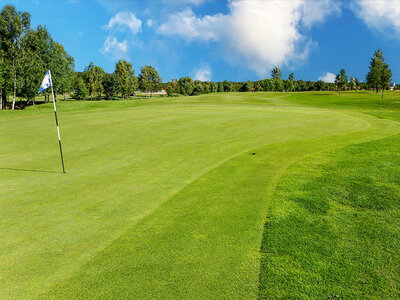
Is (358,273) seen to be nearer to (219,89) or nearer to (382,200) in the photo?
(382,200)

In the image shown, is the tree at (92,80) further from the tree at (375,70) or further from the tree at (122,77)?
the tree at (375,70)

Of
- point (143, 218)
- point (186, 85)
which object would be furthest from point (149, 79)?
point (143, 218)

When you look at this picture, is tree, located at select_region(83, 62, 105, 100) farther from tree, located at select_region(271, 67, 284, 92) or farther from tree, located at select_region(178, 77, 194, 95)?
tree, located at select_region(271, 67, 284, 92)

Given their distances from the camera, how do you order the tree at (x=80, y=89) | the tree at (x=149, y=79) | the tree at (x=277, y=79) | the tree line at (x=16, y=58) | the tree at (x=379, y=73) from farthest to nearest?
the tree at (x=277, y=79), the tree at (x=149, y=79), the tree at (x=80, y=89), the tree at (x=379, y=73), the tree line at (x=16, y=58)

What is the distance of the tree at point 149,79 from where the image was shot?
374 feet

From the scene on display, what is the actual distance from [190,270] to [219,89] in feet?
640

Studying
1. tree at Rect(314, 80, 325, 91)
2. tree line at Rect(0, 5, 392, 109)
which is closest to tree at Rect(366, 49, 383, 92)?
tree line at Rect(0, 5, 392, 109)

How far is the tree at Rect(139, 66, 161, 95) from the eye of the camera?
11412 centimetres

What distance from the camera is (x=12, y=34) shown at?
160ft

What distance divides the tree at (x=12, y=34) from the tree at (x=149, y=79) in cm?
6483

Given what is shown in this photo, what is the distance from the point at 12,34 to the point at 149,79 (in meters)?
69.7

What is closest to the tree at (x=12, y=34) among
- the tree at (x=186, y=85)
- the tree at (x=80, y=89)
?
the tree at (x=80, y=89)

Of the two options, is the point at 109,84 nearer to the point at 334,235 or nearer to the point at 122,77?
the point at 122,77

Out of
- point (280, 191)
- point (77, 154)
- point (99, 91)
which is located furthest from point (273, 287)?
point (99, 91)
